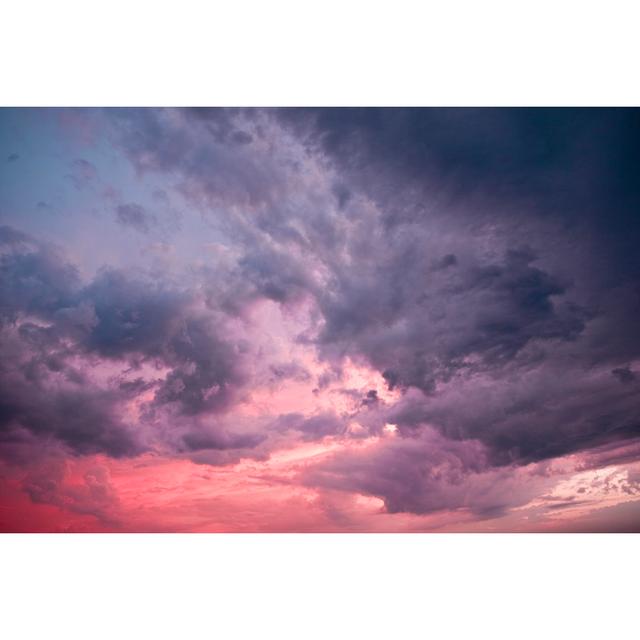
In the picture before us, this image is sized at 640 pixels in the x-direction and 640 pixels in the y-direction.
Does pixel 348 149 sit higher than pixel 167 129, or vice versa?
pixel 167 129

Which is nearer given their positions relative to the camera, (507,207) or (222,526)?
(222,526)

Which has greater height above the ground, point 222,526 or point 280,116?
point 280,116

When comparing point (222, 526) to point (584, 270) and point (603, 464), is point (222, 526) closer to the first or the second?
point (603, 464)

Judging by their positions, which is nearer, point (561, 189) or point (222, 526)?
point (222, 526)

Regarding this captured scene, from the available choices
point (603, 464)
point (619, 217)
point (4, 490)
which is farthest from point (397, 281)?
point (4, 490)

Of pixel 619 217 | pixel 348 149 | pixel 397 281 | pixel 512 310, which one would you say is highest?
pixel 348 149

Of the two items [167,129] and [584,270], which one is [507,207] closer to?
[584,270]

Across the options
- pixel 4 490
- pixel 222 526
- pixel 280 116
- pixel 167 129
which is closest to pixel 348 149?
pixel 280 116

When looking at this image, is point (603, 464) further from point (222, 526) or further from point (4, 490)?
point (4, 490)

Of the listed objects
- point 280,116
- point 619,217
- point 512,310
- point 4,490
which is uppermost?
point 280,116
